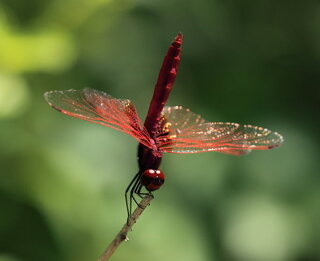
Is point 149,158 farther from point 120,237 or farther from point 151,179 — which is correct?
point 120,237

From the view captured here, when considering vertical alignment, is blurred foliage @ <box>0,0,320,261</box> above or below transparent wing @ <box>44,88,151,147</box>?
below

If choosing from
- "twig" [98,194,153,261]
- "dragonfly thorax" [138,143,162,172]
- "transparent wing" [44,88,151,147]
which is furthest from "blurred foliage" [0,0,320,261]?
"twig" [98,194,153,261]

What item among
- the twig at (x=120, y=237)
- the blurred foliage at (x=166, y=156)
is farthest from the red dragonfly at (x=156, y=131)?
the blurred foliage at (x=166, y=156)

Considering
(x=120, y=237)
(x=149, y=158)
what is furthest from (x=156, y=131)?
(x=120, y=237)

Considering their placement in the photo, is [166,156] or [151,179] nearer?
[151,179]

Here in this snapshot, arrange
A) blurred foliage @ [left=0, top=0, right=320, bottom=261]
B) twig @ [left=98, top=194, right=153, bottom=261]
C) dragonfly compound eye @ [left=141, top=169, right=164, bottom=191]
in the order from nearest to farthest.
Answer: twig @ [left=98, top=194, right=153, bottom=261], dragonfly compound eye @ [left=141, top=169, right=164, bottom=191], blurred foliage @ [left=0, top=0, right=320, bottom=261]

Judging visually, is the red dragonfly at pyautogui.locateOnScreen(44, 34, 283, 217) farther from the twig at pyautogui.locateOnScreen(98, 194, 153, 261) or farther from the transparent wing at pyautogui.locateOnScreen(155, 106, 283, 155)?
the twig at pyautogui.locateOnScreen(98, 194, 153, 261)

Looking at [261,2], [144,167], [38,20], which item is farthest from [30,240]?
[261,2]
